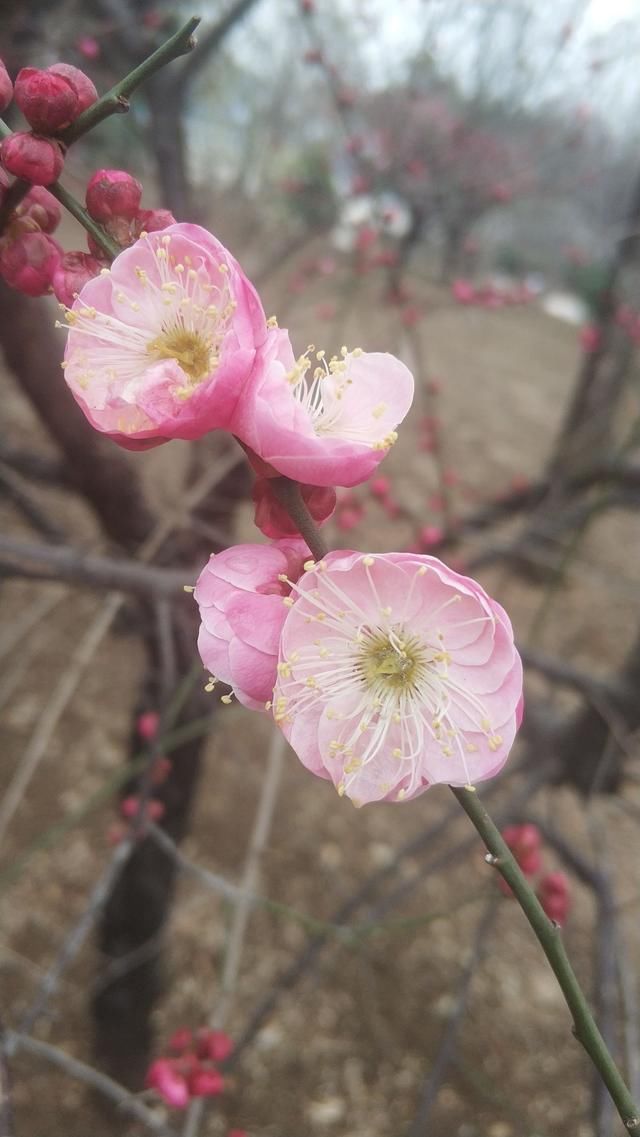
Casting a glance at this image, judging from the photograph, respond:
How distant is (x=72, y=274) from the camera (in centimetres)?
52

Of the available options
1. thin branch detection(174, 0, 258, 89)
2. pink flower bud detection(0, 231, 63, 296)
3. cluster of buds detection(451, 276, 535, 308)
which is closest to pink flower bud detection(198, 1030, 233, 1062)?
pink flower bud detection(0, 231, 63, 296)

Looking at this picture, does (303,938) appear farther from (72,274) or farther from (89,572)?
(72,274)

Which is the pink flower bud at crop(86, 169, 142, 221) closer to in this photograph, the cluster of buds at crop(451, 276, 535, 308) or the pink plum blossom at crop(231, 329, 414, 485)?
the pink plum blossom at crop(231, 329, 414, 485)

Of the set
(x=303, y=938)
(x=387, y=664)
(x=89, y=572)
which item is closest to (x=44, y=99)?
(x=387, y=664)

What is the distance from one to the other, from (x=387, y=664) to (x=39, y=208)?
403 mm

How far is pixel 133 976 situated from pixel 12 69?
2.40 meters

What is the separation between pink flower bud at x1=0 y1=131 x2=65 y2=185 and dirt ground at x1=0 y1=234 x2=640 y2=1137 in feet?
4.05

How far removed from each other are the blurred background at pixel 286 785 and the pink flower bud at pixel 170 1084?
0.08 metres

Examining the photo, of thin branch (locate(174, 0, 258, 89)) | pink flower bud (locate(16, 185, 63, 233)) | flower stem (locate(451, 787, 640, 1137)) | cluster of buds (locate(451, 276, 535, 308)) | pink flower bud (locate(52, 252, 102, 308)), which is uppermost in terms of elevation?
thin branch (locate(174, 0, 258, 89))

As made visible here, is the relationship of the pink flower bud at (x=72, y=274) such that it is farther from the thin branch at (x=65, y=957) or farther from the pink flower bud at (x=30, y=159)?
the thin branch at (x=65, y=957)

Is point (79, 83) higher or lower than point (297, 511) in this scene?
higher

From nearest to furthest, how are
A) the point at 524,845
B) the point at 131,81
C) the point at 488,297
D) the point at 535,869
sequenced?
the point at 131,81 < the point at 524,845 < the point at 535,869 < the point at 488,297

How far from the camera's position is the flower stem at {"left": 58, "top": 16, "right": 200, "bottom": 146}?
1.39 feet

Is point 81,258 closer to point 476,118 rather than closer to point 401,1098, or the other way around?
point 401,1098
